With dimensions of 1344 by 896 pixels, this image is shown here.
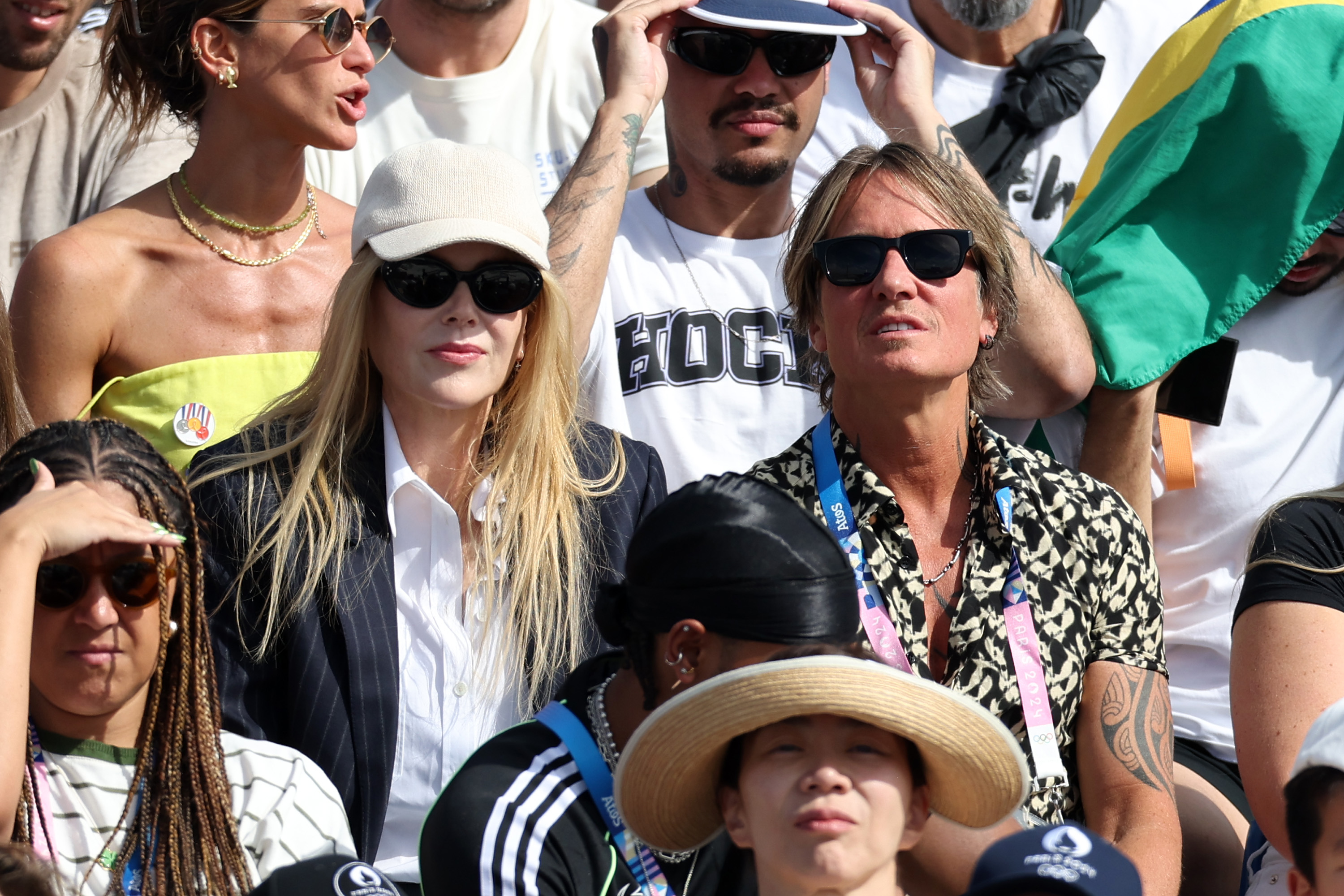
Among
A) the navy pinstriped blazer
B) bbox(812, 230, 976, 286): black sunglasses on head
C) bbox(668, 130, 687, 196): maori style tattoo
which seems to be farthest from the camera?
bbox(668, 130, 687, 196): maori style tattoo

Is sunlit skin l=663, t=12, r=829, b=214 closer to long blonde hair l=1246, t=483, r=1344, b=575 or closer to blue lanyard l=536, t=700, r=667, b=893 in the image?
long blonde hair l=1246, t=483, r=1344, b=575

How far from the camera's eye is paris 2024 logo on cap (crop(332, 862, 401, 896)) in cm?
212

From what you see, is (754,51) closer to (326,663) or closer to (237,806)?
(326,663)

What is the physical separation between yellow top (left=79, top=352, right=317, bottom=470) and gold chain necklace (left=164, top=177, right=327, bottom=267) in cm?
27

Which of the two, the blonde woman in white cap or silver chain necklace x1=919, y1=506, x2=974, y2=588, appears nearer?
the blonde woman in white cap

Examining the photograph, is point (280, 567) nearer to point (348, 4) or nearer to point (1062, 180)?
point (348, 4)

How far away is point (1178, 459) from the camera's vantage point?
3662 millimetres

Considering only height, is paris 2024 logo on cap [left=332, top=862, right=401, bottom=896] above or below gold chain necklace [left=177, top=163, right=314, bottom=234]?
below

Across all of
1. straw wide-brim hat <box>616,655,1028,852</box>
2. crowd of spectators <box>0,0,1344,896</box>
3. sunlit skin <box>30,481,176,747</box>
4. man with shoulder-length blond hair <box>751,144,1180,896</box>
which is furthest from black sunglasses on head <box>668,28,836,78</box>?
straw wide-brim hat <box>616,655,1028,852</box>

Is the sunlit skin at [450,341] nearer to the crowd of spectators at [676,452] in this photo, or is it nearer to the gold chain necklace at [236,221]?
the crowd of spectators at [676,452]

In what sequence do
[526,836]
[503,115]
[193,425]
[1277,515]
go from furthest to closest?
1. [503,115]
2. [193,425]
3. [1277,515]
4. [526,836]

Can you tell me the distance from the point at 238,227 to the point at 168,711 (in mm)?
1424

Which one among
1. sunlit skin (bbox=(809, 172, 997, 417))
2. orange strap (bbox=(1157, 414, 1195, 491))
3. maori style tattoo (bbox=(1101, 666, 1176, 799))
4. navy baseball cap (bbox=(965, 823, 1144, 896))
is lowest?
maori style tattoo (bbox=(1101, 666, 1176, 799))

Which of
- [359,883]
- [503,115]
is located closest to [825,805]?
[359,883]
